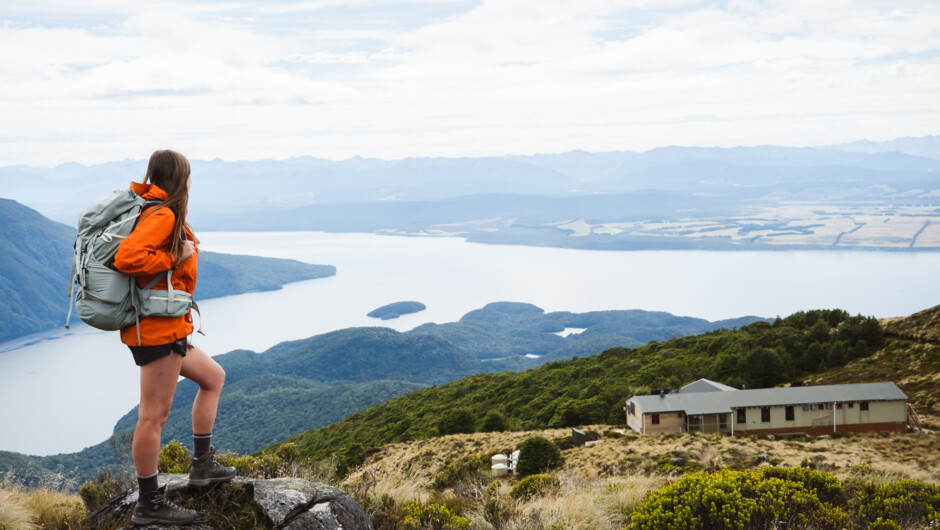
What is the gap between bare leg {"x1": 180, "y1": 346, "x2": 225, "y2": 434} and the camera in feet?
10.7

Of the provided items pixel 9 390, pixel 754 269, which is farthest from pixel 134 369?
pixel 754 269

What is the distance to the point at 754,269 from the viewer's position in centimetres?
16662

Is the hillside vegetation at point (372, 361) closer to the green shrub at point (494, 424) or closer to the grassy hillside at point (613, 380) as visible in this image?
the grassy hillside at point (613, 380)

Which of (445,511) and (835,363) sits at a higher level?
(445,511)

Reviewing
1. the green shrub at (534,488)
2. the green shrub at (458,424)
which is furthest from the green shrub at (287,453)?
the green shrub at (458,424)

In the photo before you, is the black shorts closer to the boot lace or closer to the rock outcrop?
the boot lace

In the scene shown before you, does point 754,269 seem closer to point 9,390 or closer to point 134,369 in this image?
point 134,369

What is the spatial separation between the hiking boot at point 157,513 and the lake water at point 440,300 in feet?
260

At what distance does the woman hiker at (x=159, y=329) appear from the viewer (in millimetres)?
2908

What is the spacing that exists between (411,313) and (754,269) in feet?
295

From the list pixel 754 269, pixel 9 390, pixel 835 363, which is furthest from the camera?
pixel 754 269

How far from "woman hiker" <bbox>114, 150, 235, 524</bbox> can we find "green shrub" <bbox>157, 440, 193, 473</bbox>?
1141mm

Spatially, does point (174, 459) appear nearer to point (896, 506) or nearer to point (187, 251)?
point (187, 251)

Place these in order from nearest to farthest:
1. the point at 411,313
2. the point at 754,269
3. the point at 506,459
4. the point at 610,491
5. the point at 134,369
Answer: the point at 610,491
the point at 506,459
the point at 134,369
the point at 411,313
the point at 754,269
